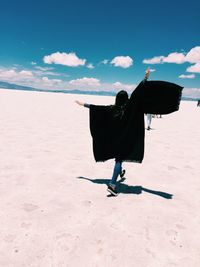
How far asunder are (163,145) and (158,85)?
5840 mm

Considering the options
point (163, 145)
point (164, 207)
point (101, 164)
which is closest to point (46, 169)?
point (101, 164)

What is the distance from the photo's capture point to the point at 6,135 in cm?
1055

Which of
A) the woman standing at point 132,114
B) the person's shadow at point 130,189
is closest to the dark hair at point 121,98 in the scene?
the woman standing at point 132,114

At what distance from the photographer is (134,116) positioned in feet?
17.1

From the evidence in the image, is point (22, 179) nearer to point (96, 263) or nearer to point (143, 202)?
point (143, 202)

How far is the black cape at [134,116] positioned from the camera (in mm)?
5215

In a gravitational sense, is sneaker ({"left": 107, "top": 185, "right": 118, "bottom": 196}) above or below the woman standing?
below

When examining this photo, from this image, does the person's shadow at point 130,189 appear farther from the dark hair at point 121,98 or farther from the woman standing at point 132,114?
the dark hair at point 121,98

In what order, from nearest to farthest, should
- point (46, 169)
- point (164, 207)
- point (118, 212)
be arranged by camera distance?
point (118, 212)
point (164, 207)
point (46, 169)

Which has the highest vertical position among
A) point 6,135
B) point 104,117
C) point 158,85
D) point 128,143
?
point 158,85

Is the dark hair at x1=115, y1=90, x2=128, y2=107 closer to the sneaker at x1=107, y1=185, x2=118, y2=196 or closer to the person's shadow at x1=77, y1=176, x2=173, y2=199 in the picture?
the sneaker at x1=107, y1=185, x2=118, y2=196

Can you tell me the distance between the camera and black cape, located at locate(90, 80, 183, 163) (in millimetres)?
5215

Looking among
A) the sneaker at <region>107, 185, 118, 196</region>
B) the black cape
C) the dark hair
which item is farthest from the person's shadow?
the dark hair

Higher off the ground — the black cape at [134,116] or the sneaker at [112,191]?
the black cape at [134,116]
